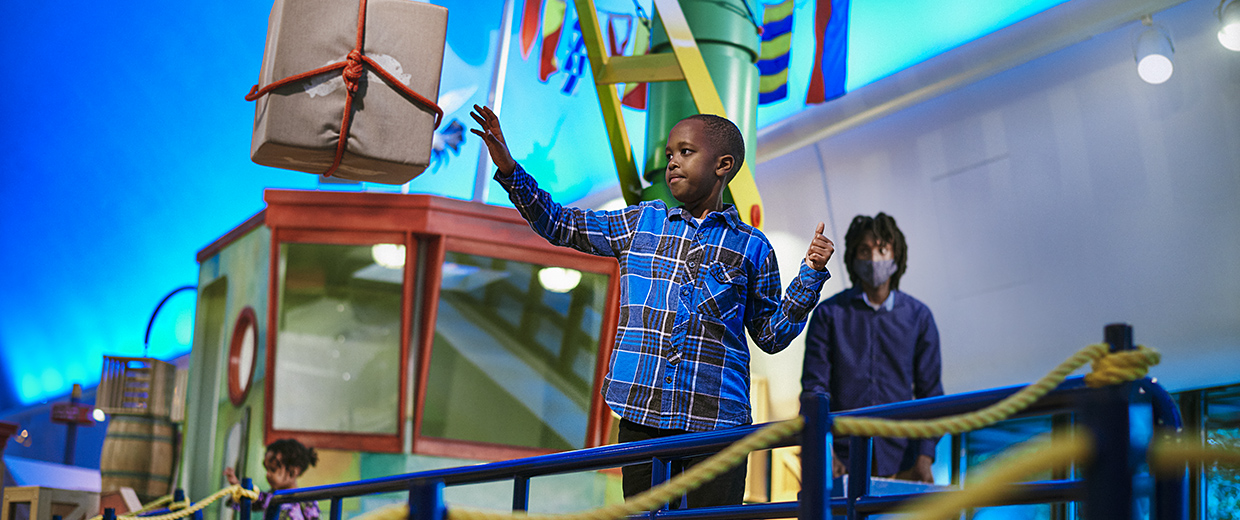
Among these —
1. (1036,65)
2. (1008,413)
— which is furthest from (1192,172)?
(1008,413)

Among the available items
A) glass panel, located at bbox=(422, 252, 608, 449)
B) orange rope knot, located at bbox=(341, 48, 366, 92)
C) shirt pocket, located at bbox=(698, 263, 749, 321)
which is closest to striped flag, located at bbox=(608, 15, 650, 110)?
glass panel, located at bbox=(422, 252, 608, 449)

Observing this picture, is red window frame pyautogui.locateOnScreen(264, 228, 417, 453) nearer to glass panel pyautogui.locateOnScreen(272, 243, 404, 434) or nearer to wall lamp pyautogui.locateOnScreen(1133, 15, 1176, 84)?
glass panel pyautogui.locateOnScreen(272, 243, 404, 434)

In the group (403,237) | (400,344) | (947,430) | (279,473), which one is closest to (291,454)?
(279,473)

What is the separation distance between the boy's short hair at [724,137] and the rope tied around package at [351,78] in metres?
0.77

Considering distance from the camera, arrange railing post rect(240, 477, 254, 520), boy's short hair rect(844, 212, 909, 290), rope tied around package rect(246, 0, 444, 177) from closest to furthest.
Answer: rope tied around package rect(246, 0, 444, 177), railing post rect(240, 477, 254, 520), boy's short hair rect(844, 212, 909, 290)

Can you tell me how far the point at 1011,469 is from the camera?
127 centimetres

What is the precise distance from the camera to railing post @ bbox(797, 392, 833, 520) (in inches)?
65.9

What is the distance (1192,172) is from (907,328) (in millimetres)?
1830

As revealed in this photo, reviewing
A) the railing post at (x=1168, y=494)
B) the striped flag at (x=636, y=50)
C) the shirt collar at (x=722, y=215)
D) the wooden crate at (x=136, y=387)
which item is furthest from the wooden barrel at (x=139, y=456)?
the railing post at (x=1168, y=494)

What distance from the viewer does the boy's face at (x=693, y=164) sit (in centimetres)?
264

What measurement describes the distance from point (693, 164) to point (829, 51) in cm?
426

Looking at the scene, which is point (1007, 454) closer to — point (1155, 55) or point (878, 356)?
point (878, 356)

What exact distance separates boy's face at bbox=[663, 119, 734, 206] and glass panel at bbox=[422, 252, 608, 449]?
4.03m

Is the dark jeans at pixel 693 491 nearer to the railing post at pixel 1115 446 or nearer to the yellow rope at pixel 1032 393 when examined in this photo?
the yellow rope at pixel 1032 393
